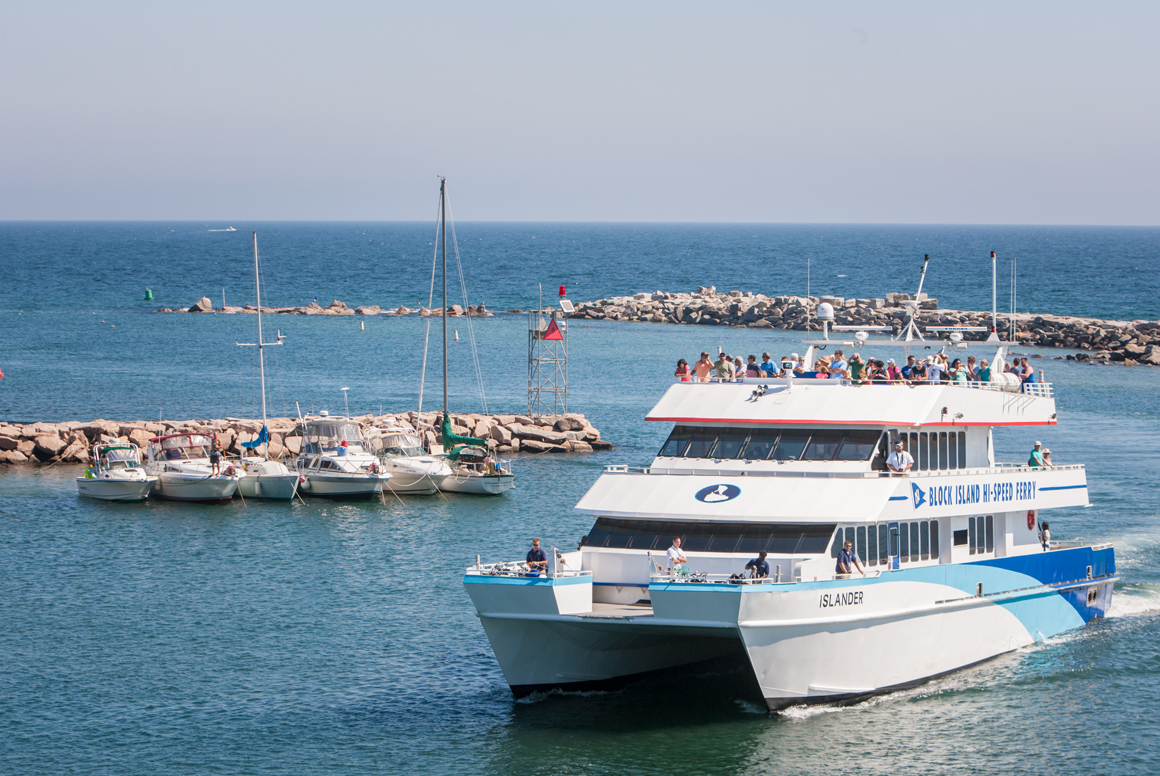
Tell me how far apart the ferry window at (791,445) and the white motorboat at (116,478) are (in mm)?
26427

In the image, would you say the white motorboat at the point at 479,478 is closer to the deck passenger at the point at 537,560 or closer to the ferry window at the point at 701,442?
the ferry window at the point at 701,442

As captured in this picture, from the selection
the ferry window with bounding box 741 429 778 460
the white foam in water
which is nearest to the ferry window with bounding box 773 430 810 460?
the ferry window with bounding box 741 429 778 460

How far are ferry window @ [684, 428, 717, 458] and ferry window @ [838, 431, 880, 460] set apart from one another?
97.7 inches

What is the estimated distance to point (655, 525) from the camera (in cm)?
2383

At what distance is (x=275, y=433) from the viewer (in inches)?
1977

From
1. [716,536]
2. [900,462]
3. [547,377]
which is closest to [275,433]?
[547,377]

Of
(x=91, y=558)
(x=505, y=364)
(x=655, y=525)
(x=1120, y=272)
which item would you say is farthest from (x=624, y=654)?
(x=1120, y=272)

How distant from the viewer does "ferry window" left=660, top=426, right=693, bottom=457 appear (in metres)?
25.7

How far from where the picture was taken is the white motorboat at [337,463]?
44156mm

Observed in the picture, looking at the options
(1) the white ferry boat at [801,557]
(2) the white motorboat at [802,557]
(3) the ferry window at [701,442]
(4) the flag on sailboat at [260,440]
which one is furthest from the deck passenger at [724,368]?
(4) the flag on sailboat at [260,440]

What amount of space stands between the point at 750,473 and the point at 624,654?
4101mm

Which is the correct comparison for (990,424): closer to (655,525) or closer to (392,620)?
(655,525)

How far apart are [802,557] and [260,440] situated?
29616 mm

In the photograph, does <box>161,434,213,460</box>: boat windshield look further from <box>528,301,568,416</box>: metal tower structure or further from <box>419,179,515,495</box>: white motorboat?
<box>528,301,568,416</box>: metal tower structure
